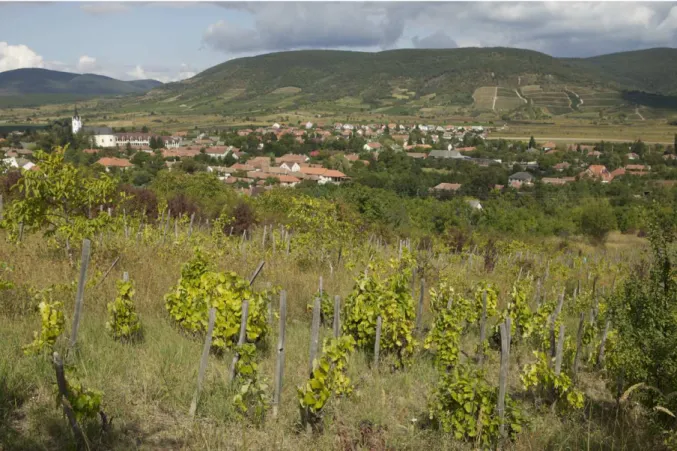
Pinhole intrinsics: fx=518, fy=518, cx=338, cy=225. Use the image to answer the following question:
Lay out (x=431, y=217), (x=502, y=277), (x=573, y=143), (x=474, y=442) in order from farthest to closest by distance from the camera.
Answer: (x=573, y=143) → (x=431, y=217) → (x=502, y=277) → (x=474, y=442)

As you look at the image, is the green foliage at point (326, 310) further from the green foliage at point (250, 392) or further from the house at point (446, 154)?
the house at point (446, 154)

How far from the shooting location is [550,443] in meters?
3.95

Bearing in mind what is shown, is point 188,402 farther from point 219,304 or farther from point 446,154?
point 446,154

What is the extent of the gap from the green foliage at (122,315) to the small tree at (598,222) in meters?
36.0

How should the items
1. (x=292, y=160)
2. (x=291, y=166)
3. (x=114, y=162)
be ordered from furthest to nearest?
(x=292, y=160) → (x=291, y=166) → (x=114, y=162)

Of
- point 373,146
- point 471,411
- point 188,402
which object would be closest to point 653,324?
point 471,411

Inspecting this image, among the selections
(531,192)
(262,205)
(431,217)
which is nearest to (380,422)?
(262,205)

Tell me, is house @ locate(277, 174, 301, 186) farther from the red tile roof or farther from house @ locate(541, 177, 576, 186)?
house @ locate(541, 177, 576, 186)

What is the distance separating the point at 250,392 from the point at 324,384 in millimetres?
565

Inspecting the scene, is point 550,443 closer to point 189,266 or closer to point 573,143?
point 189,266

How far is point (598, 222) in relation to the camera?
35.7 metres

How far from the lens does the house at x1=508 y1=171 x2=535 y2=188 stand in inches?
2415

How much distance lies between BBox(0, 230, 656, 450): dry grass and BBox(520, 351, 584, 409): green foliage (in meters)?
0.16

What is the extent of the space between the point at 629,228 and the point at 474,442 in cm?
3931
